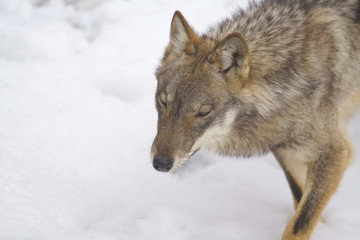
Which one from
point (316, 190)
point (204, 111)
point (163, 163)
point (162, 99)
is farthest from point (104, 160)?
point (316, 190)

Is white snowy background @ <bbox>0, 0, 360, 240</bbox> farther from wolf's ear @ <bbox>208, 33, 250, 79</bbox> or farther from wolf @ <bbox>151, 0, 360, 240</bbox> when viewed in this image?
wolf's ear @ <bbox>208, 33, 250, 79</bbox>

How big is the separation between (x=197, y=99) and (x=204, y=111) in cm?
11

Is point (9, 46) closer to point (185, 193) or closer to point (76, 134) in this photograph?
point (76, 134)

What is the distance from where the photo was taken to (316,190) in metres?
4.12

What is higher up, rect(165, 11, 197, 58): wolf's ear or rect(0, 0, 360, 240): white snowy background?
rect(165, 11, 197, 58): wolf's ear

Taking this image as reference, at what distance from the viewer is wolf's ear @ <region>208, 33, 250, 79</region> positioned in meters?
3.62

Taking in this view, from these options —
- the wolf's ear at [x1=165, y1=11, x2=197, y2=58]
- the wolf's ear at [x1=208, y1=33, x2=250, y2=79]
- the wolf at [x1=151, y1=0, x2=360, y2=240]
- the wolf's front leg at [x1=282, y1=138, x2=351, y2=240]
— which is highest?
the wolf's ear at [x1=165, y1=11, x2=197, y2=58]

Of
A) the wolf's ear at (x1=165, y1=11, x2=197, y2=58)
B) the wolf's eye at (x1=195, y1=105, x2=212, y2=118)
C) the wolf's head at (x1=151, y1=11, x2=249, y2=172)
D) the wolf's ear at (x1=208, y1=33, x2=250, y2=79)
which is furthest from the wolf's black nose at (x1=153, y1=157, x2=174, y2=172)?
the wolf's ear at (x1=165, y1=11, x2=197, y2=58)

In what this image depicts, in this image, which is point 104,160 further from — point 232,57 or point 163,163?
point 232,57

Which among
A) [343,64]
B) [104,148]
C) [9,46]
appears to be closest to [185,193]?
[104,148]

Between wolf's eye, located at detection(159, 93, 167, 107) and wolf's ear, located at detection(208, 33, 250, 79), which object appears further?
wolf's eye, located at detection(159, 93, 167, 107)

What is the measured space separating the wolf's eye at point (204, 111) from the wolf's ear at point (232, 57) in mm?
332

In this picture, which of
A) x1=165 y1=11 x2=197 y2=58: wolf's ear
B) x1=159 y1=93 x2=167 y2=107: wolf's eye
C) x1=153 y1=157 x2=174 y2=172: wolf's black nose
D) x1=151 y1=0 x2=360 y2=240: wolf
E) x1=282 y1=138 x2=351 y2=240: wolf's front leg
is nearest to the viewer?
x1=153 y1=157 x2=174 y2=172: wolf's black nose

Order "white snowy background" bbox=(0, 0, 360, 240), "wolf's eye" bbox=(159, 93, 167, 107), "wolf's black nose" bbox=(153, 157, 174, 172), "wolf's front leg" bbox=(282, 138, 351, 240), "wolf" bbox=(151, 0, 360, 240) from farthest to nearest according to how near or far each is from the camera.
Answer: "white snowy background" bbox=(0, 0, 360, 240)
"wolf's front leg" bbox=(282, 138, 351, 240)
"wolf's eye" bbox=(159, 93, 167, 107)
"wolf" bbox=(151, 0, 360, 240)
"wolf's black nose" bbox=(153, 157, 174, 172)
